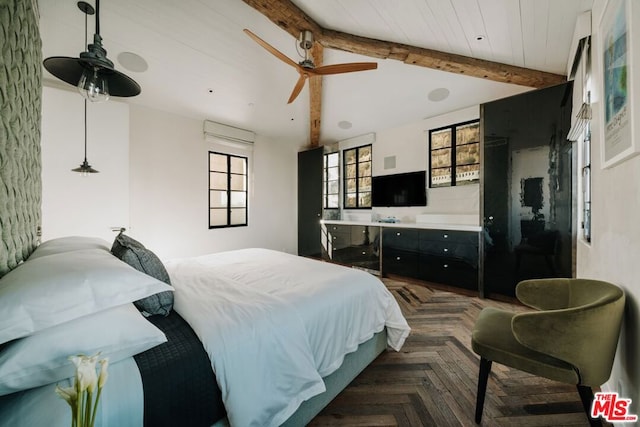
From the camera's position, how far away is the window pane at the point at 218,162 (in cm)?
457

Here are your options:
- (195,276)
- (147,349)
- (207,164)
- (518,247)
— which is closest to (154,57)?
(207,164)

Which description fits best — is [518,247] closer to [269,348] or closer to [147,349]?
[269,348]

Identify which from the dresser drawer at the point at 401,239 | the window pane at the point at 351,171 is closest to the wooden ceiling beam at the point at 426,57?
the dresser drawer at the point at 401,239

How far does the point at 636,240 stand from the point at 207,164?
4.91 metres

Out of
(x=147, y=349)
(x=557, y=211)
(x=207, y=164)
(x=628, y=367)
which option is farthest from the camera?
(x=207, y=164)

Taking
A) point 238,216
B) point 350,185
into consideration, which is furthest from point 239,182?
point 350,185

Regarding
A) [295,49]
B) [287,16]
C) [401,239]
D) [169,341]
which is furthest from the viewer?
[401,239]

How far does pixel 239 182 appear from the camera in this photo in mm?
5008

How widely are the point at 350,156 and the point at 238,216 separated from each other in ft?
8.74

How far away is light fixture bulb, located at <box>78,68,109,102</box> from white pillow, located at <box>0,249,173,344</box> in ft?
2.66

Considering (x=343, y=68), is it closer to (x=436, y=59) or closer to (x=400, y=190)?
(x=436, y=59)

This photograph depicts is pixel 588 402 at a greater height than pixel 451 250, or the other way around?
pixel 451 250

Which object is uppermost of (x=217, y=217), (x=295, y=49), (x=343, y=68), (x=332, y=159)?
(x=295, y=49)

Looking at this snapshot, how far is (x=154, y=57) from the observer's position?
300 centimetres
